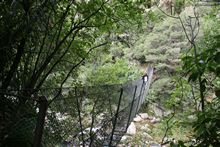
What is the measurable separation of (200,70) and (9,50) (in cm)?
125

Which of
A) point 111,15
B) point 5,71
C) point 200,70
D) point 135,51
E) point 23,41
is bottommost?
point 200,70

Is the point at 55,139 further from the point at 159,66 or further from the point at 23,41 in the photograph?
the point at 159,66

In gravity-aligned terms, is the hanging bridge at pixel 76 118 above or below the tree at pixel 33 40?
below

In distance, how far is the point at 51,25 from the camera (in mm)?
2160

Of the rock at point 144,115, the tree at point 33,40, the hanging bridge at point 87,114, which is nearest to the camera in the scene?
the tree at point 33,40

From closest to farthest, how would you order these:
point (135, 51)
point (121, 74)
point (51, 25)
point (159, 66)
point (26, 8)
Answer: point (26, 8), point (51, 25), point (121, 74), point (159, 66), point (135, 51)

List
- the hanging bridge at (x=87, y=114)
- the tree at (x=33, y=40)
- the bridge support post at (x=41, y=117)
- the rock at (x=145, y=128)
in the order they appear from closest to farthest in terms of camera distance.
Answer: the bridge support post at (x=41, y=117) → the tree at (x=33, y=40) → the hanging bridge at (x=87, y=114) → the rock at (x=145, y=128)

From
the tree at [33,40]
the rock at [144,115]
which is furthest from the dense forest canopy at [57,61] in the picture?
the rock at [144,115]

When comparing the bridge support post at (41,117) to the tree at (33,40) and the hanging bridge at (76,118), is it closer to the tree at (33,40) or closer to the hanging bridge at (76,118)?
the tree at (33,40)

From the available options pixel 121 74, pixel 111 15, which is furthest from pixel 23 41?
pixel 121 74

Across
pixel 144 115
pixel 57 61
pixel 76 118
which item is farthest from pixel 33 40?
pixel 144 115

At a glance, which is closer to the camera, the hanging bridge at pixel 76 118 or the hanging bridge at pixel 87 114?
the hanging bridge at pixel 76 118

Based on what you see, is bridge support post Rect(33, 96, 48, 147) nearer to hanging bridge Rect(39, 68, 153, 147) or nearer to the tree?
the tree

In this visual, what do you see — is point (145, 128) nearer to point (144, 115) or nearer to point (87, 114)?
point (144, 115)
